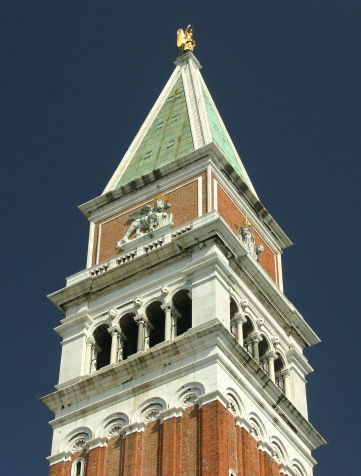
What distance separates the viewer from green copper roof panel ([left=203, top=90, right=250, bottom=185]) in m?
68.9

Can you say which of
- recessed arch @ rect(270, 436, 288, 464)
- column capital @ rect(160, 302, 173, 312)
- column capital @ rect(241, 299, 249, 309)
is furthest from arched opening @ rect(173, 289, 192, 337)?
recessed arch @ rect(270, 436, 288, 464)

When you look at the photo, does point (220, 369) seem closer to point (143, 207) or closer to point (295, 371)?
point (295, 371)

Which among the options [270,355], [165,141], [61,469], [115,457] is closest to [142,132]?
[165,141]

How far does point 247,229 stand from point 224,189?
2.67m

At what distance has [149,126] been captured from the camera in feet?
240

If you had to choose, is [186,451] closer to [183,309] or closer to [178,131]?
[183,309]

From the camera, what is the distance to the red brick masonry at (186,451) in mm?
50562

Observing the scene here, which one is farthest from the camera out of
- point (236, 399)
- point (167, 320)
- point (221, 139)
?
point (221, 139)

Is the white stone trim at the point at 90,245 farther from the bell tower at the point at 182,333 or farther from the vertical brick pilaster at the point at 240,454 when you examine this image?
the vertical brick pilaster at the point at 240,454

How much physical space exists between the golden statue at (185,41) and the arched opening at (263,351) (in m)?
25.9

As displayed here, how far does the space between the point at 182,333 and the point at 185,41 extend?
2870 cm

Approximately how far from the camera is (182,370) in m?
54.3

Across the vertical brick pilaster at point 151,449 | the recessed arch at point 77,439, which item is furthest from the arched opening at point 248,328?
the recessed arch at point 77,439

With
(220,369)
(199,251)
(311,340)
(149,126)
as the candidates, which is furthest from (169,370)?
(149,126)
